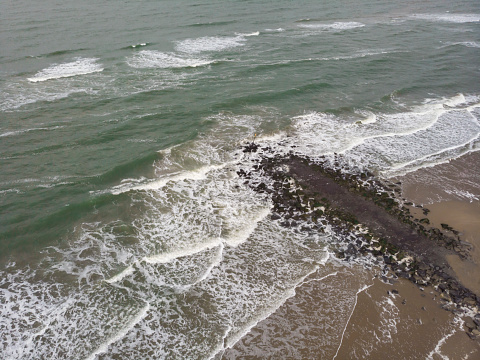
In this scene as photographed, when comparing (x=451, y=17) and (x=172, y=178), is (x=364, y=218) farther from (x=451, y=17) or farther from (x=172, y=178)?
(x=451, y=17)

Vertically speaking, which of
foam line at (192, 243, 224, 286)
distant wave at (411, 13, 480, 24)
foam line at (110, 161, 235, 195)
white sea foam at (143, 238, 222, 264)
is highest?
distant wave at (411, 13, 480, 24)

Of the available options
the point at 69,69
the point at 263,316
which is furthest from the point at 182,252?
the point at 69,69

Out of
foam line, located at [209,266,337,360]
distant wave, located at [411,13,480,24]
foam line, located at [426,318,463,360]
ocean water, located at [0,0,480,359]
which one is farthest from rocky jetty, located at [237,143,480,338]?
distant wave, located at [411,13,480,24]

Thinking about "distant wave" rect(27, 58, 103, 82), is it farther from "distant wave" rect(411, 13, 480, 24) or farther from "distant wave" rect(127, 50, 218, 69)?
"distant wave" rect(411, 13, 480, 24)

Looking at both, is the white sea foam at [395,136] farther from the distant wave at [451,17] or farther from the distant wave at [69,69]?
the distant wave at [451,17]

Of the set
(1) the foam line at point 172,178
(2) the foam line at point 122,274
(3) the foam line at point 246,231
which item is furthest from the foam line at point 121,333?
(1) the foam line at point 172,178

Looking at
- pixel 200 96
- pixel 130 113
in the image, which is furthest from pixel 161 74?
pixel 130 113
